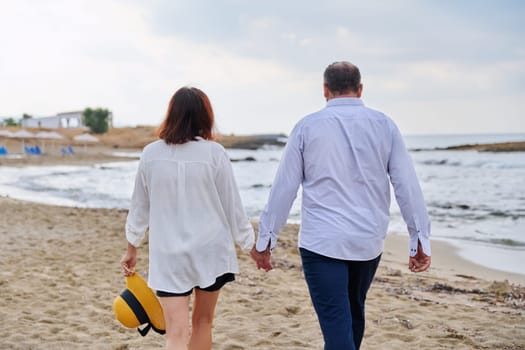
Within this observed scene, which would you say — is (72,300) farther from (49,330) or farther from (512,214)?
(512,214)

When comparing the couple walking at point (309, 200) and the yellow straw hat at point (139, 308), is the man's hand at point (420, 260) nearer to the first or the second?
the couple walking at point (309, 200)

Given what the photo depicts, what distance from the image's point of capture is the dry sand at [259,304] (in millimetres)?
4551

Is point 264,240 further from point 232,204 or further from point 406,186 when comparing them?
point 406,186

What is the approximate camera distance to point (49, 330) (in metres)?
4.70

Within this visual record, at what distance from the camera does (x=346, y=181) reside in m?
2.84

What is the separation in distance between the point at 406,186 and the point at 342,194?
0.33 meters

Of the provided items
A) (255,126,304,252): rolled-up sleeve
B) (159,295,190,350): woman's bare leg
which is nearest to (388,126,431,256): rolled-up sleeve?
(255,126,304,252): rolled-up sleeve

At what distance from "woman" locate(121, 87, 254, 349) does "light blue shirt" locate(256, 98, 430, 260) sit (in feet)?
0.89

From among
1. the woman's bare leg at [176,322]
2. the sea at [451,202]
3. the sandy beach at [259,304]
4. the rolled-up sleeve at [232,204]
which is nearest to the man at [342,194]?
the rolled-up sleeve at [232,204]

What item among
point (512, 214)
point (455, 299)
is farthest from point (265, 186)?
point (455, 299)

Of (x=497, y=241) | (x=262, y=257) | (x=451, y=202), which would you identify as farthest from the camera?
(x=451, y=202)

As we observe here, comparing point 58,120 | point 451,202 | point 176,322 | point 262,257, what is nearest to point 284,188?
point 262,257

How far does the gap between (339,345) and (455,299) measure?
3.76m

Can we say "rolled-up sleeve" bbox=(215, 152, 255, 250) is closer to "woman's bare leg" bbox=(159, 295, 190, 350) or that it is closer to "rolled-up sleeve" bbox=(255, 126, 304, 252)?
"rolled-up sleeve" bbox=(255, 126, 304, 252)
